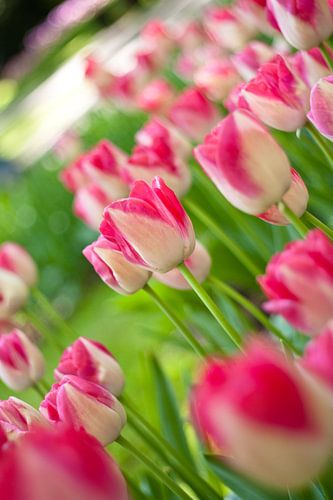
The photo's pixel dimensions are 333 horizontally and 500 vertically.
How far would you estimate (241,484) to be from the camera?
1.37 feet

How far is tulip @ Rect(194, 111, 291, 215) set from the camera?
372 mm

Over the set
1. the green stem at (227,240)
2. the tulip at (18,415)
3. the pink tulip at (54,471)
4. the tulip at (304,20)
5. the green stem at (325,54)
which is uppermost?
the pink tulip at (54,471)

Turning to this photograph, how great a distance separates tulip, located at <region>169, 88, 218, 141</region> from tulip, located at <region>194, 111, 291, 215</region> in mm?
451

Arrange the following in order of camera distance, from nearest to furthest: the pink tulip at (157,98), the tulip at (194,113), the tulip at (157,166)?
the tulip at (157,166) < the tulip at (194,113) < the pink tulip at (157,98)

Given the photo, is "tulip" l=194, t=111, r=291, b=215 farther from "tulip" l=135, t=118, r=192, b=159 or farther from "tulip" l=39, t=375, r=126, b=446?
"tulip" l=135, t=118, r=192, b=159

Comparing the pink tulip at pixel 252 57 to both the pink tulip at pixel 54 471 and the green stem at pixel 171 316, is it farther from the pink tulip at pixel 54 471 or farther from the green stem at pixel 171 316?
the pink tulip at pixel 54 471

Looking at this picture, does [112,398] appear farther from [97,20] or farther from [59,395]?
[97,20]

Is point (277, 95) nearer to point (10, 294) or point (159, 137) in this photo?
point (159, 137)

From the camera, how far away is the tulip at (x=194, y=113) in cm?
83

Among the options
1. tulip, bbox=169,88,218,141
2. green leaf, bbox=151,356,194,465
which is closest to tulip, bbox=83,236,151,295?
green leaf, bbox=151,356,194,465

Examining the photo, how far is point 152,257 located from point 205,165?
0.06m

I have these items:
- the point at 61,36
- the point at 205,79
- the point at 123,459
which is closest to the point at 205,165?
the point at 205,79

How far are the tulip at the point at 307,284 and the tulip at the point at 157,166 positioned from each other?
0.26 metres

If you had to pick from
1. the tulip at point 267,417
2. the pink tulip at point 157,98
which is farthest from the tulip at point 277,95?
the pink tulip at point 157,98
